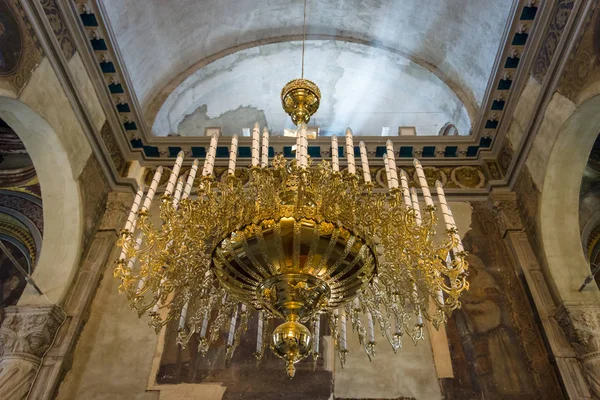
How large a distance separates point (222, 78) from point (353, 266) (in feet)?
17.2

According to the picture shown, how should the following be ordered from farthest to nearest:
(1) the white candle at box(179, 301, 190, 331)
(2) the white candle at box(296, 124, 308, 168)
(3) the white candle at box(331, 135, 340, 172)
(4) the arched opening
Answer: (4) the arched opening
(1) the white candle at box(179, 301, 190, 331)
(3) the white candle at box(331, 135, 340, 172)
(2) the white candle at box(296, 124, 308, 168)

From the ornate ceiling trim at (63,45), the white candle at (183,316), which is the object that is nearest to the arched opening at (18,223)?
the ornate ceiling trim at (63,45)

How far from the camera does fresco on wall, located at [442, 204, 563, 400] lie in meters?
4.16

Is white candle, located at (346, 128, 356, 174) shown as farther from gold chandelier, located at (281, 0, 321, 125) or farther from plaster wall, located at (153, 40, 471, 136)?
plaster wall, located at (153, 40, 471, 136)

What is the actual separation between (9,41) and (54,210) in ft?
5.93

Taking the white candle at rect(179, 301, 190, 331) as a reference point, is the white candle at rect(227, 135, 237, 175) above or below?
above

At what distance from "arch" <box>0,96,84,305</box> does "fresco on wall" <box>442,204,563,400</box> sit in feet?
12.6

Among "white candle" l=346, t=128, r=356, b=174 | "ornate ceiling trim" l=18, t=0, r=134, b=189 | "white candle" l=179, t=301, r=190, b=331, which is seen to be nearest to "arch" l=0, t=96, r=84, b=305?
"ornate ceiling trim" l=18, t=0, r=134, b=189

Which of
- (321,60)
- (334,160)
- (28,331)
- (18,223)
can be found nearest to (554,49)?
(334,160)

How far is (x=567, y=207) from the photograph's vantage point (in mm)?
4824

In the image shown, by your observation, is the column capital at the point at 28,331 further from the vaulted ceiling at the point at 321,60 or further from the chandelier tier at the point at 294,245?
the vaulted ceiling at the point at 321,60

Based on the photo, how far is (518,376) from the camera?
14.0ft

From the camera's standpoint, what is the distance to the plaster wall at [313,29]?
578 cm

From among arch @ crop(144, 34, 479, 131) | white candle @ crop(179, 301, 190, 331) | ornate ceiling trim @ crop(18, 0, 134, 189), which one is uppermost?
arch @ crop(144, 34, 479, 131)
